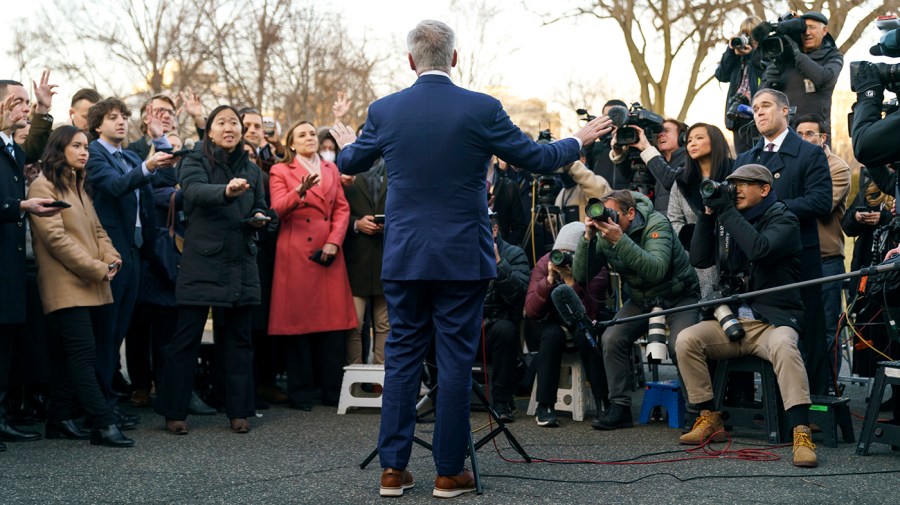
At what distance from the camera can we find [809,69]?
8.45 meters

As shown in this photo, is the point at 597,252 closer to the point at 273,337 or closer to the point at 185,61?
the point at 273,337

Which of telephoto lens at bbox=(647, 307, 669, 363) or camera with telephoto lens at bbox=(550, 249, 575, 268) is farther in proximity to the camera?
camera with telephoto lens at bbox=(550, 249, 575, 268)

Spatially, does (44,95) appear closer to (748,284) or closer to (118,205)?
(118,205)

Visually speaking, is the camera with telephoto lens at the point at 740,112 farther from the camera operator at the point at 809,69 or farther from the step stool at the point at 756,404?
the step stool at the point at 756,404

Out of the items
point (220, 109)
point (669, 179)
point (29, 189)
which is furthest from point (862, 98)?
point (29, 189)

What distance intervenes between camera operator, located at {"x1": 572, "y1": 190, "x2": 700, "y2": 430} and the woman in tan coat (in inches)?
119

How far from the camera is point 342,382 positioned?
7945mm

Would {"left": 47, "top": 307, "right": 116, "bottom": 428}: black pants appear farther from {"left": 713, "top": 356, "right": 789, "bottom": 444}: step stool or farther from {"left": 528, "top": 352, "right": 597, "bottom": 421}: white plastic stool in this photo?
{"left": 713, "top": 356, "right": 789, "bottom": 444}: step stool

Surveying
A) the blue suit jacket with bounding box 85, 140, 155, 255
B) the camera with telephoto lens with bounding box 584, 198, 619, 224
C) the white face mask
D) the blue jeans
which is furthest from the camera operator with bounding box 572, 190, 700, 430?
the blue suit jacket with bounding box 85, 140, 155, 255

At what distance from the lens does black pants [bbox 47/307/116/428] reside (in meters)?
6.34

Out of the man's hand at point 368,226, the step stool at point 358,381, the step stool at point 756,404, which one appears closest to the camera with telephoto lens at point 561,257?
the step stool at point 756,404

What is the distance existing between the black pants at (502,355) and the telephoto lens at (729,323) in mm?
1599

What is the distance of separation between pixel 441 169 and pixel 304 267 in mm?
3299

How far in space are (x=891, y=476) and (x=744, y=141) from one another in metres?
3.69
